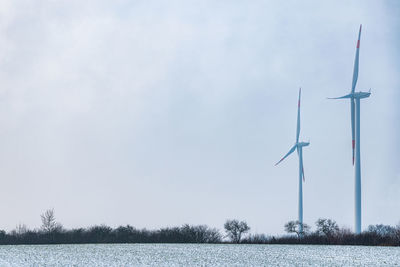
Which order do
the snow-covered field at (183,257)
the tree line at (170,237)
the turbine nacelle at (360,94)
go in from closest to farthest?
1. the snow-covered field at (183,257)
2. the tree line at (170,237)
3. the turbine nacelle at (360,94)

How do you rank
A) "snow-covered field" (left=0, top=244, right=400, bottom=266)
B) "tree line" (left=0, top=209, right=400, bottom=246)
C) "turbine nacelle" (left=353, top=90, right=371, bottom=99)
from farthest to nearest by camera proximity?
1. "turbine nacelle" (left=353, top=90, right=371, bottom=99)
2. "tree line" (left=0, top=209, right=400, bottom=246)
3. "snow-covered field" (left=0, top=244, right=400, bottom=266)

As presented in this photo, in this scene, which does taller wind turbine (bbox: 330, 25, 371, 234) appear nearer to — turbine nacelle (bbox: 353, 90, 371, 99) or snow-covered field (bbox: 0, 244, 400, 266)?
turbine nacelle (bbox: 353, 90, 371, 99)

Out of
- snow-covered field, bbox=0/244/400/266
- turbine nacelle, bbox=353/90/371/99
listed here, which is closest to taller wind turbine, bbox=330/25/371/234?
turbine nacelle, bbox=353/90/371/99

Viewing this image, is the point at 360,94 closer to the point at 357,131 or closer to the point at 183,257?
the point at 357,131

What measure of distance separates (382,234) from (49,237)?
2602 cm

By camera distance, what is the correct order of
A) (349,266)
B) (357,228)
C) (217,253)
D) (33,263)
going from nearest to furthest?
1. (33,263)
2. (349,266)
3. (217,253)
4. (357,228)

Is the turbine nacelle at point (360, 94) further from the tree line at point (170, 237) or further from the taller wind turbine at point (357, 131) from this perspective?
the tree line at point (170, 237)

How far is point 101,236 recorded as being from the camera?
49.0 metres

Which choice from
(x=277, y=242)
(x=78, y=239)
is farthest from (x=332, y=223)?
(x=78, y=239)

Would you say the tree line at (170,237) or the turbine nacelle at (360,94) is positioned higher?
the turbine nacelle at (360,94)

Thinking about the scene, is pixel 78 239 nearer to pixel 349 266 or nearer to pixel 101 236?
pixel 101 236

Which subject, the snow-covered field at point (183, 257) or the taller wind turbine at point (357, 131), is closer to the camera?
the snow-covered field at point (183, 257)

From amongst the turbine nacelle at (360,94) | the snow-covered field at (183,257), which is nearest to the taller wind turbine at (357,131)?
the turbine nacelle at (360,94)

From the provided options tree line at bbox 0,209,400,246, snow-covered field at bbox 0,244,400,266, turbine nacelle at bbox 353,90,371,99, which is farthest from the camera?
turbine nacelle at bbox 353,90,371,99
